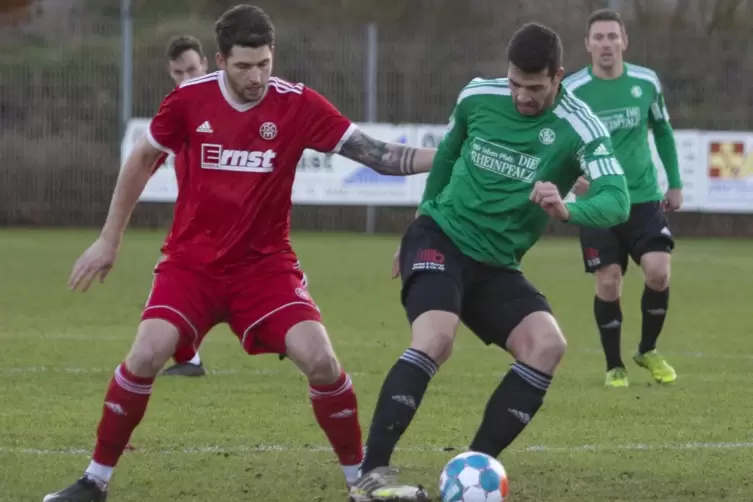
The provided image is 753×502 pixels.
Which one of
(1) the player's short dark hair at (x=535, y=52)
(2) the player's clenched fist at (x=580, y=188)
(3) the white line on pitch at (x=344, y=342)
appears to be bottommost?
(3) the white line on pitch at (x=344, y=342)

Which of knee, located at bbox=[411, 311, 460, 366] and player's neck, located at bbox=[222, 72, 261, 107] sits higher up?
player's neck, located at bbox=[222, 72, 261, 107]

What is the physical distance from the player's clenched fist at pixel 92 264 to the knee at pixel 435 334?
1.22 meters

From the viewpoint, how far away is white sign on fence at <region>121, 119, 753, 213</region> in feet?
74.1

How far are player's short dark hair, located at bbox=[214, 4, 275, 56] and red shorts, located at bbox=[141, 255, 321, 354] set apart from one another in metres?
0.84

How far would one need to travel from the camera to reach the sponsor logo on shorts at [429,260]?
224 inches

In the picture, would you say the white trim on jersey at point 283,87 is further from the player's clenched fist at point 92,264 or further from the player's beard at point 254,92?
the player's clenched fist at point 92,264

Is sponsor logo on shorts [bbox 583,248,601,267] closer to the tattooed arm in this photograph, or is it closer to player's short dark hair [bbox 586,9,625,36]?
player's short dark hair [bbox 586,9,625,36]

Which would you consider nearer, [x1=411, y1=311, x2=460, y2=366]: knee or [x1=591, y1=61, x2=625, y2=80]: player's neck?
[x1=411, y1=311, x2=460, y2=366]: knee

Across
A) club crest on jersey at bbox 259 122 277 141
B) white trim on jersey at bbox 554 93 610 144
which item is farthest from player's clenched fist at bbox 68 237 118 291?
white trim on jersey at bbox 554 93 610 144

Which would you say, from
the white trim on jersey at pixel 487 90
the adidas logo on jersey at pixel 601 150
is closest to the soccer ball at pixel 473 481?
the adidas logo on jersey at pixel 601 150

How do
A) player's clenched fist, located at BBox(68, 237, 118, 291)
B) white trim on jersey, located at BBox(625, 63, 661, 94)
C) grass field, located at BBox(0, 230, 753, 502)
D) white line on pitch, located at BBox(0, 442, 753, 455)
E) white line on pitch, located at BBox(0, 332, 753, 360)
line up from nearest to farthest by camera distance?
1. player's clenched fist, located at BBox(68, 237, 118, 291)
2. grass field, located at BBox(0, 230, 753, 502)
3. white line on pitch, located at BBox(0, 442, 753, 455)
4. white trim on jersey, located at BBox(625, 63, 661, 94)
5. white line on pitch, located at BBox(0, 332, 753, 360)

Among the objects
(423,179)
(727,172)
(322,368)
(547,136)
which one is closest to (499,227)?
(547,136)

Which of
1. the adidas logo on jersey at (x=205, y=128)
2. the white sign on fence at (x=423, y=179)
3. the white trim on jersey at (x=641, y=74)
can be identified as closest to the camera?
the adidas logo on jersey at (x=205, y=128)

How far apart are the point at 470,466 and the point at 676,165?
4751 millimetres
